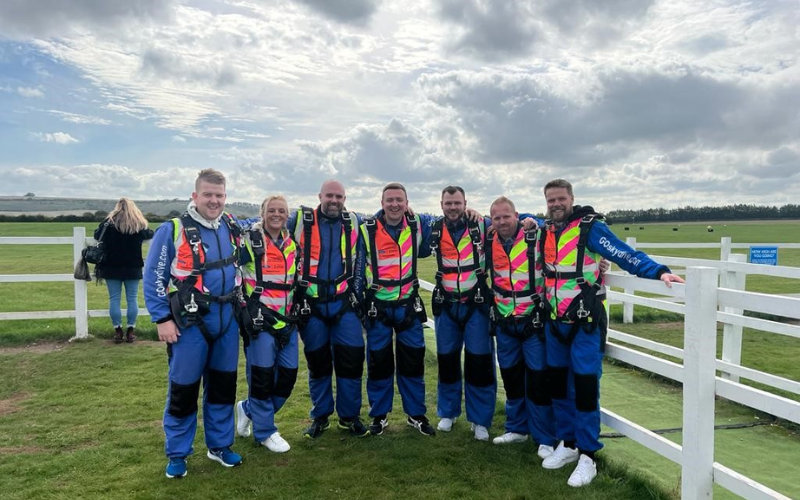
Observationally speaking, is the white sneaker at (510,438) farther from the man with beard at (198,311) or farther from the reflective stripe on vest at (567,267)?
the man with beard at (198,311)

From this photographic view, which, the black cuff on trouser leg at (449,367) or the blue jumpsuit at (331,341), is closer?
the blue jumpsuit at (331,341)

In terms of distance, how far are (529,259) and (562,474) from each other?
1.68 metres

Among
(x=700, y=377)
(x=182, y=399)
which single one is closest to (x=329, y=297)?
(x=182, y=399)

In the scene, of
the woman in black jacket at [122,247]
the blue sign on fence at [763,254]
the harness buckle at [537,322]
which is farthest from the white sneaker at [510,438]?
the blue sign on fence at [763,254]

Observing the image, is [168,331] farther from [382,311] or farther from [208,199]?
[382,311]

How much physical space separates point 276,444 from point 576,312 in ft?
9.15

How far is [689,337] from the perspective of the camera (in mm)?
3260

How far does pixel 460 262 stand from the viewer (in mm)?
4844

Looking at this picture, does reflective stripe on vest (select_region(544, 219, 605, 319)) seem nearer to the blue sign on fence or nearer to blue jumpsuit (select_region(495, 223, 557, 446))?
blue jumpsuit (select_region(495, 223, 557, 446))

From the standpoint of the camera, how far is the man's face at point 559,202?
13.9ft

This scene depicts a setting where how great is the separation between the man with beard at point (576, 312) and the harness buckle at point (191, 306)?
273cm

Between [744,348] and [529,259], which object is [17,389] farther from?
[744,348]

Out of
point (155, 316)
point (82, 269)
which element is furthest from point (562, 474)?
point (82, 269)

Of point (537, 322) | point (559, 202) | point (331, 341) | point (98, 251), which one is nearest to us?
point (559, 202)
